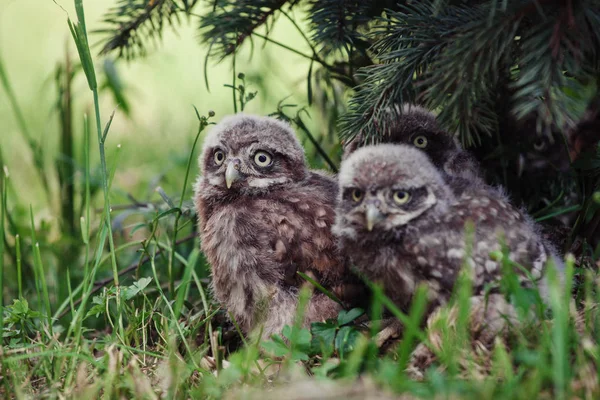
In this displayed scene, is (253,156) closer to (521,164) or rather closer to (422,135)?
(422,135)

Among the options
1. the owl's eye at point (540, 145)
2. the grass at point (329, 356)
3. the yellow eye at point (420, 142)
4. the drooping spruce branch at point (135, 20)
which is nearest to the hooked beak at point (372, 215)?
the grass at point (329, 356)

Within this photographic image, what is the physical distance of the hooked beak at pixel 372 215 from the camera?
7.79 ft

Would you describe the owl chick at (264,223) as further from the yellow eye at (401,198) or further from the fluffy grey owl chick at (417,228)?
the yellow eye at (401,198)

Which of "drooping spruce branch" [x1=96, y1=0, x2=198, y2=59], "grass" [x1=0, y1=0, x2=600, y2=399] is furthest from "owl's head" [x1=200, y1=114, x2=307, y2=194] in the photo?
"drooping spruce branch" [x1=96, y1=0, x2=198, y2=59]

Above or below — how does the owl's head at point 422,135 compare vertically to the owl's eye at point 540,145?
above

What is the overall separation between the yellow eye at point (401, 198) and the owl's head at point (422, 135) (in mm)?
728

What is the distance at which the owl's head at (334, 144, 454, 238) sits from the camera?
243 cm

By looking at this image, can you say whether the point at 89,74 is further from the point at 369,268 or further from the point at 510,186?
the point at 510,186

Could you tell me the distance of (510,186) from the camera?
3.40 meters

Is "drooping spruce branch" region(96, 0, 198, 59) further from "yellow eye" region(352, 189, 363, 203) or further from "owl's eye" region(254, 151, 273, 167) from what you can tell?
"yellow eye" region(352, 189, 363, 203)

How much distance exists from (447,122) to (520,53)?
38 cm

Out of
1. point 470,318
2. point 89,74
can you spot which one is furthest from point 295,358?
point 89,74

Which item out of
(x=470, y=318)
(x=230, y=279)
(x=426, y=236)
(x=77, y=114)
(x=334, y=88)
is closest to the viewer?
(x=470, y=318)

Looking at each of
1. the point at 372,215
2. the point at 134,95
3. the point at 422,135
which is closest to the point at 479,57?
the point at 372,215
